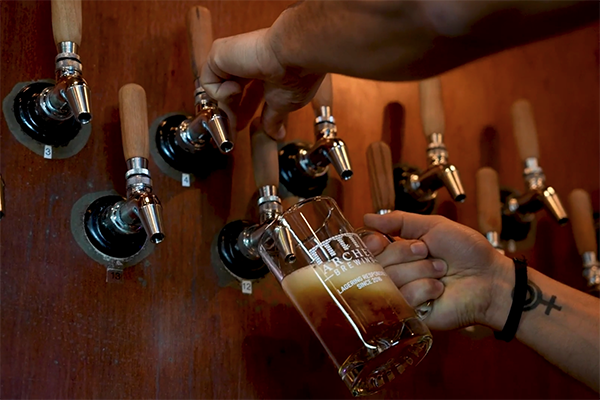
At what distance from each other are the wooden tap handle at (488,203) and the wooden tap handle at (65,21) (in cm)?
79

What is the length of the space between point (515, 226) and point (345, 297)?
0.81 metres

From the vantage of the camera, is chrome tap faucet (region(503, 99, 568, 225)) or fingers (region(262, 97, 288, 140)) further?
chrome tap faucet (region(503, 99, 568, 225))

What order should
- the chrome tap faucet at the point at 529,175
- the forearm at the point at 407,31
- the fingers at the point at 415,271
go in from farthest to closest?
the chrome tap faucet at the point at 529,175 → the fingers at the point at 415,271 → the forearm at the point at 407,31

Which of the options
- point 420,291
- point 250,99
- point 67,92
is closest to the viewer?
point 67,92

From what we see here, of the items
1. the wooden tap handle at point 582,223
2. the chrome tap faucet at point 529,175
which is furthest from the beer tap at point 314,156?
the wooden tap handle at point 582,223

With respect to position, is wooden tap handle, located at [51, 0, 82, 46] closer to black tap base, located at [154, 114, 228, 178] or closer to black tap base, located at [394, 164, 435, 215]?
black tap base, located at [154, 114, 228, 178]

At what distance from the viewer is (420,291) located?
0.96 metres

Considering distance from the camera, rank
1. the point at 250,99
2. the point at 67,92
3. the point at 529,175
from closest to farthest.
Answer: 1. the point at 67,92
2. the point at 250,99
3. the point at 529,175

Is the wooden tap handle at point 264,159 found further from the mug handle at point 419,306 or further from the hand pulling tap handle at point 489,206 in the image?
the hand pulling tap handle at point 489,206

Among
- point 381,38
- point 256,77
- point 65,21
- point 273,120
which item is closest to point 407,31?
point 381,38

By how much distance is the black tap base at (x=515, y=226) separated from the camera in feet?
4.61

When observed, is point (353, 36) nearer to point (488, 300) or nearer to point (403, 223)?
point (403, 223)

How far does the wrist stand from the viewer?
1022 millimetres

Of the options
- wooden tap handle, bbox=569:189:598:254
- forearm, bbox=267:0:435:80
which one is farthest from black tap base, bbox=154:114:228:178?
wooden tap handle, bbox=569:189:598:254
